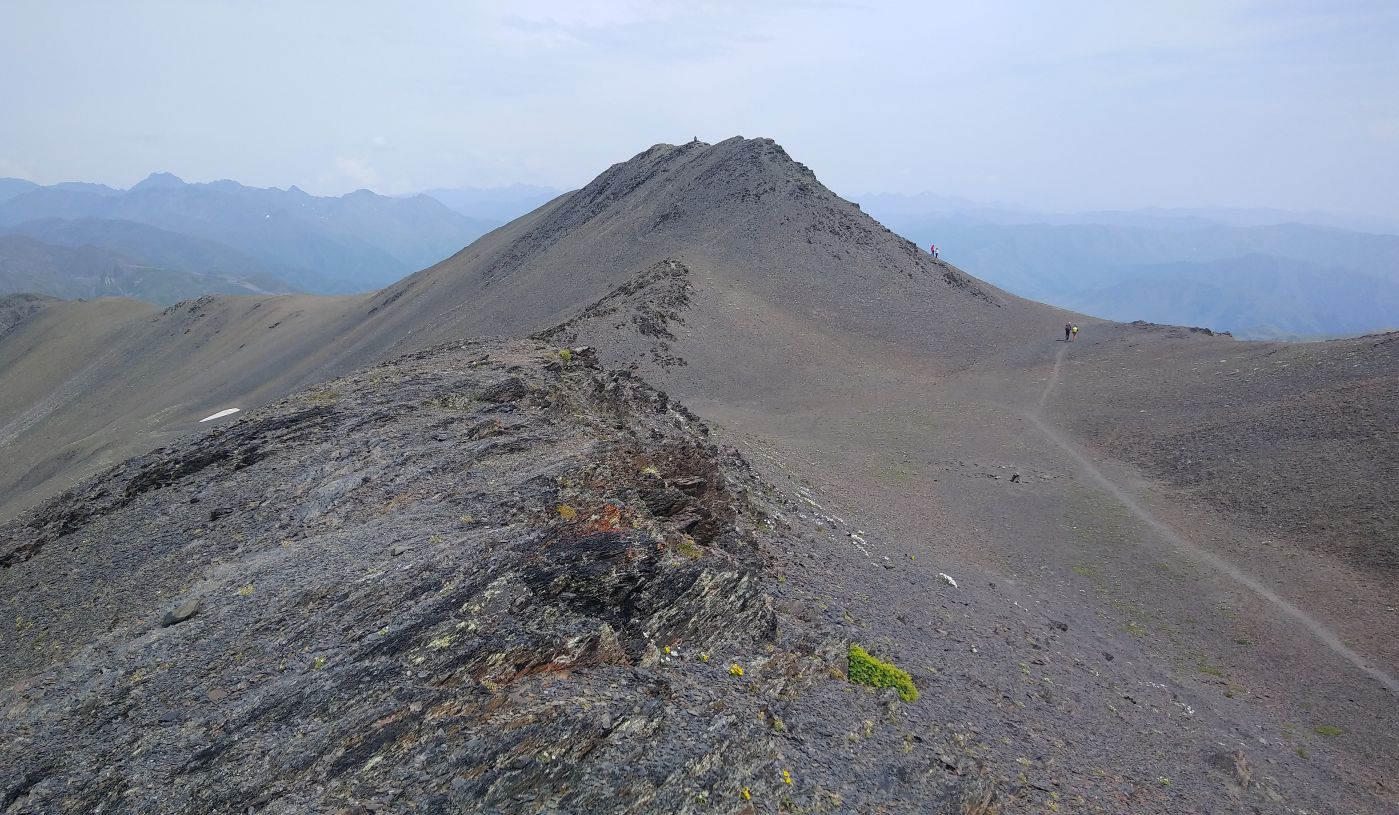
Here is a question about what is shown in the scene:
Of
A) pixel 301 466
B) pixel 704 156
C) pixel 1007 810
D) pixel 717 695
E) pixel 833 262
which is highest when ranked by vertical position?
pixel 704 156

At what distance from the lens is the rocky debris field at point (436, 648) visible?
29.2ft

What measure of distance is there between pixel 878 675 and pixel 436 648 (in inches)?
308

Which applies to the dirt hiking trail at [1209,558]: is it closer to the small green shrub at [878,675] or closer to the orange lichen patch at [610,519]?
the small green shrub at [878,675]

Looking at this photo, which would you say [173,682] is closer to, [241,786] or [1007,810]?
[241,786]

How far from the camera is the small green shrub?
515 inches

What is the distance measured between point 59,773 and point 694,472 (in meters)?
12.4

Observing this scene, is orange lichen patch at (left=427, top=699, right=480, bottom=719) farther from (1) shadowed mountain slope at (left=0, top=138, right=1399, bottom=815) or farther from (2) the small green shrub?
(2) the small green shrub

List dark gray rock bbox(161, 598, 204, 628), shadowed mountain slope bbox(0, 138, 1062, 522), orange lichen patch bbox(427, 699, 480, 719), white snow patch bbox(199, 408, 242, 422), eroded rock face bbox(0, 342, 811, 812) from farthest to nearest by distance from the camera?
shadowed mountain slope bbox(0, 138, 1062, 522)
white snow patch bbox(199, 408, 242, 422)
dark gray rock bbox(161, 598, 204, 628)
orange lichen patch bbox(427, 699, 480, 719)
eroded rock face bbox(0, 342, 811, 812)

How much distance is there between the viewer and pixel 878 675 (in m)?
13.3

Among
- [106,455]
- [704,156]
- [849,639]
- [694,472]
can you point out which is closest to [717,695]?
[849,639]

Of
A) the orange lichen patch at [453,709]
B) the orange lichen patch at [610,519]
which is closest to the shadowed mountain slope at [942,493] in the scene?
the orange lichen patch at [453,709]

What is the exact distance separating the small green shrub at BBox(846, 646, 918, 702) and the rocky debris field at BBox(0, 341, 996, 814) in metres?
0.10

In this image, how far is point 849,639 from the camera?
14352 mm

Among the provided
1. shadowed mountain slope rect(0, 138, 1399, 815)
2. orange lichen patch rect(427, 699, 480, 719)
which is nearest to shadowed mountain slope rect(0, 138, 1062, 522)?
shadowed mountain slope rect(0, 138, 1399, 815)
